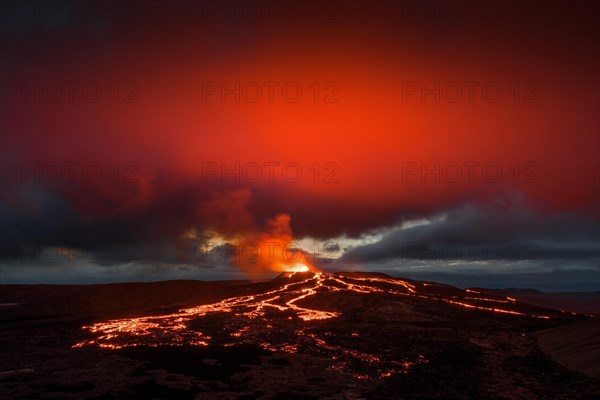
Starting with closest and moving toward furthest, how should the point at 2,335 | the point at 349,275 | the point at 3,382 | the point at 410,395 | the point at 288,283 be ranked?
the point at 410,395
the point at 3,382
the point at 2,335
the point at 288,283
the point at 349,275

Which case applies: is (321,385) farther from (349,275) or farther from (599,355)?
(349,275)

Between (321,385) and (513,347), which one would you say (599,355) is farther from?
(321,385)

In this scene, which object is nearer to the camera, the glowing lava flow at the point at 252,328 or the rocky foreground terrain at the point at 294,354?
the rocky foreground terrain at the point at 294,354

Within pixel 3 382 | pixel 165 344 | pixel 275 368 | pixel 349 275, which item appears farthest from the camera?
pixel 349 275

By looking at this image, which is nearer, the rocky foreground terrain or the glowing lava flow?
the rocky foreground terrain

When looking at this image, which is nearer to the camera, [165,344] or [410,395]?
[410,395]

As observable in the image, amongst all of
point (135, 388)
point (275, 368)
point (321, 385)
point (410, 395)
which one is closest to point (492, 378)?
point (410, 395)

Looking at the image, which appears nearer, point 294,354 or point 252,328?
point 294,354
